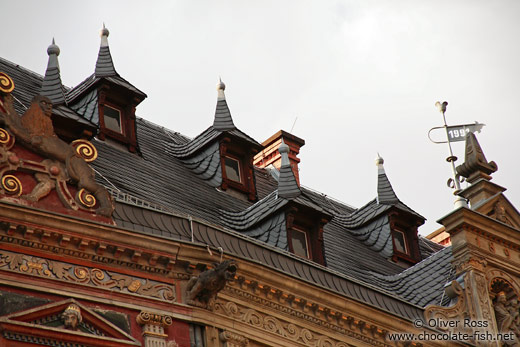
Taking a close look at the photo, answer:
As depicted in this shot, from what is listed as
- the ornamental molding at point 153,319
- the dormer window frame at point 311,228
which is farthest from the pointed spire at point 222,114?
the ornamental molding at point 153,319

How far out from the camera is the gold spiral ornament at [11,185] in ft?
90.8

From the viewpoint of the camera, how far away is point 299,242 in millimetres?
35594

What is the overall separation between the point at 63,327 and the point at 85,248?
1895mm

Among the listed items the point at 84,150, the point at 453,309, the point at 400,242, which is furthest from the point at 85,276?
the point at 400,242

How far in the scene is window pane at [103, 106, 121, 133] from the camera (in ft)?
118

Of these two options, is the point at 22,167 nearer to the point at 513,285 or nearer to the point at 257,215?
the point at 257,215

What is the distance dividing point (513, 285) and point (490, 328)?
2353mm

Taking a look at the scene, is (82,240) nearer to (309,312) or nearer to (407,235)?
(309,312)

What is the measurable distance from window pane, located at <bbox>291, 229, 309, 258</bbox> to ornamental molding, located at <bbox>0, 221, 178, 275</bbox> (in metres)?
6.38

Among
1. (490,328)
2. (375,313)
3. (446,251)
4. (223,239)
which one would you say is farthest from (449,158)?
(223,239)

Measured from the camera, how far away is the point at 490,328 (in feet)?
121

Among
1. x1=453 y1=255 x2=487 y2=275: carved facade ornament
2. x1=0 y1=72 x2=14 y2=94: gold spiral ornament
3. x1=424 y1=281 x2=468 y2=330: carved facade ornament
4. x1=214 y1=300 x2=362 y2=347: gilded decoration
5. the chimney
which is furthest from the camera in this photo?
the chimney

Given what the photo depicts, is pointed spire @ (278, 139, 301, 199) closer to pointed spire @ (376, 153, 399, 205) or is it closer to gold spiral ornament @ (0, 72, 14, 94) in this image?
pointed spire @ (376, 153, 399, 205)

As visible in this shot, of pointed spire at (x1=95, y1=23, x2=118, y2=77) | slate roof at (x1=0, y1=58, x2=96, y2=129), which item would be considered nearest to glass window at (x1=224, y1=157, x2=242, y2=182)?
pointed spire at (x1=95, y1=23, x2=118, y2=77)
